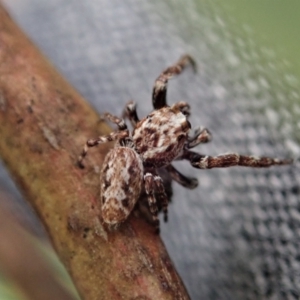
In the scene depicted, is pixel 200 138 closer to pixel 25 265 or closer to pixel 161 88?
pixel 161 88

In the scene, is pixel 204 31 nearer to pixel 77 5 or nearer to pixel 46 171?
pixel 77 5

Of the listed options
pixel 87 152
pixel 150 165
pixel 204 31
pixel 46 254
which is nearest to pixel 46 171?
pixel 87 152

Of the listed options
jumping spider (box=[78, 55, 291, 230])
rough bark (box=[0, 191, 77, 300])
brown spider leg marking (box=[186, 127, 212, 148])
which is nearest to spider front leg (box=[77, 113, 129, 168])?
jumping spider (box=[78, 55, 291, 230])

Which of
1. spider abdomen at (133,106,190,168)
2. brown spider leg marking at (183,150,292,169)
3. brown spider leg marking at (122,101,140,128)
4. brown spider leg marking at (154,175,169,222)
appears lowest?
brown spider leg marking at (183,150,292,169)

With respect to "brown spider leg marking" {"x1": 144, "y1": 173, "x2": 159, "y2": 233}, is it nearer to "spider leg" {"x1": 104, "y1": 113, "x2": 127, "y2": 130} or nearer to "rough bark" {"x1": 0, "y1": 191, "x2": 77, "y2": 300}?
"spider leg" {"x1": 104, "y1": 113, "x2": 127, "y2": 130}

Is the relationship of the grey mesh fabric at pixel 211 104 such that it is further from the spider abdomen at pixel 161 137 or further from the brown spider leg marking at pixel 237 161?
the spider abdomen at pixel 161 137
